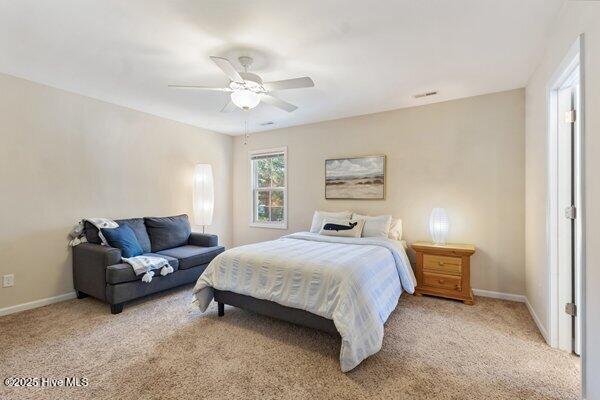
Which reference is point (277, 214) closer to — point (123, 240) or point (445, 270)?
point (123, 240)

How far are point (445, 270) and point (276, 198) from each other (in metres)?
3.01

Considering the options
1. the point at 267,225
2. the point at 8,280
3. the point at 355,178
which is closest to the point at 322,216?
the point at 355,178

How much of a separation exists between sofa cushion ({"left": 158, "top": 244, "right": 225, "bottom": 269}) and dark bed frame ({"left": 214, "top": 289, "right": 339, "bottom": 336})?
3.07ft

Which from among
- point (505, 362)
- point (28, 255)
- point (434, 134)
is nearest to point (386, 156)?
point (434, 134)

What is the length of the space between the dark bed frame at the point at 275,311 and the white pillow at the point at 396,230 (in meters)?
1.80

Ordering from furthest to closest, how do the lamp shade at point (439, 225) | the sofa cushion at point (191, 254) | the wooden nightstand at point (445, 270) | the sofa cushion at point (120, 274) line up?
the sofa cushion at point (191, 254), the lamp shade at point (439, 225), the wooden nightstand at point (445, 270), the sofa cushion at point (120, 274)

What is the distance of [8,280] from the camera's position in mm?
2893

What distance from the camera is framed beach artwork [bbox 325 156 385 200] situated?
161 inches

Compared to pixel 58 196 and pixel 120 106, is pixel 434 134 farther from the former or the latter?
pixel 58 196

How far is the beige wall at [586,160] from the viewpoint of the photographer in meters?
1.44

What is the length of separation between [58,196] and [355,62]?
361cm

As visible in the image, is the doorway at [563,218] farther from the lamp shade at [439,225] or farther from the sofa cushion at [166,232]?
the sofa cushion at [166,232]

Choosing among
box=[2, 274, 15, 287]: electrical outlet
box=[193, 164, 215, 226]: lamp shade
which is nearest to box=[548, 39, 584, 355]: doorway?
box=[193, 164, 215, 226]: lamp shade

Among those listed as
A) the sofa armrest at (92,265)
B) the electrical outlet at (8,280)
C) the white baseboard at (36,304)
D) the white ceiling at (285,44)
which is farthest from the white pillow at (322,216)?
the electrical outlet at (8,280)
